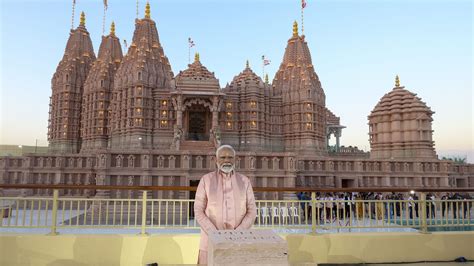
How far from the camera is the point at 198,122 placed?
4031 cm

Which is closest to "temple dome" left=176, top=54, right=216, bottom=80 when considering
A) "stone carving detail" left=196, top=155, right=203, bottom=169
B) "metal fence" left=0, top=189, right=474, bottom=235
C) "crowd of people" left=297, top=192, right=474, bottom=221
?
"stone carving detail" left=196, top=155, right=203, bottom=169

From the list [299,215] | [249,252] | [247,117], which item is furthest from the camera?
[247,117]

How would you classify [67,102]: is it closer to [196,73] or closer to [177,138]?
[196,73]

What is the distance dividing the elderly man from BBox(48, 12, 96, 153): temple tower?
42.1m

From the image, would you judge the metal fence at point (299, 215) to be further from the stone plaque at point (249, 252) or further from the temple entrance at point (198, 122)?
the temple entrance at point (198, 122)

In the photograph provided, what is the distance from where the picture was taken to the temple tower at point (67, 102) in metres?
40.5

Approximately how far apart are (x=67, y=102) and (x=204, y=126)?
19142mm

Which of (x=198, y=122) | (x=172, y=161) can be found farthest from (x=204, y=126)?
(x=172, y=161)

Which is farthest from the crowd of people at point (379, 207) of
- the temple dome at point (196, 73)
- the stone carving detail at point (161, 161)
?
the temple dome at point (196, 73)

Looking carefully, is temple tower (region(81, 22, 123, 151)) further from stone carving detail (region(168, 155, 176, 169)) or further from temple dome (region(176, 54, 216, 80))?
stone carving detail (region(168, 155, 176, 169))

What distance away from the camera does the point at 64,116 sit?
40.5 metres

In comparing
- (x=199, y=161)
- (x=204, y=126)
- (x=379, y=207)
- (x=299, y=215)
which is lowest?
(x=379, y=207)

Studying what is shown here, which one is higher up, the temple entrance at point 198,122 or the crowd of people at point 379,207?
the temple entrance at point 198,122

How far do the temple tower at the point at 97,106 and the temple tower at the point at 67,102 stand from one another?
2906 mm
